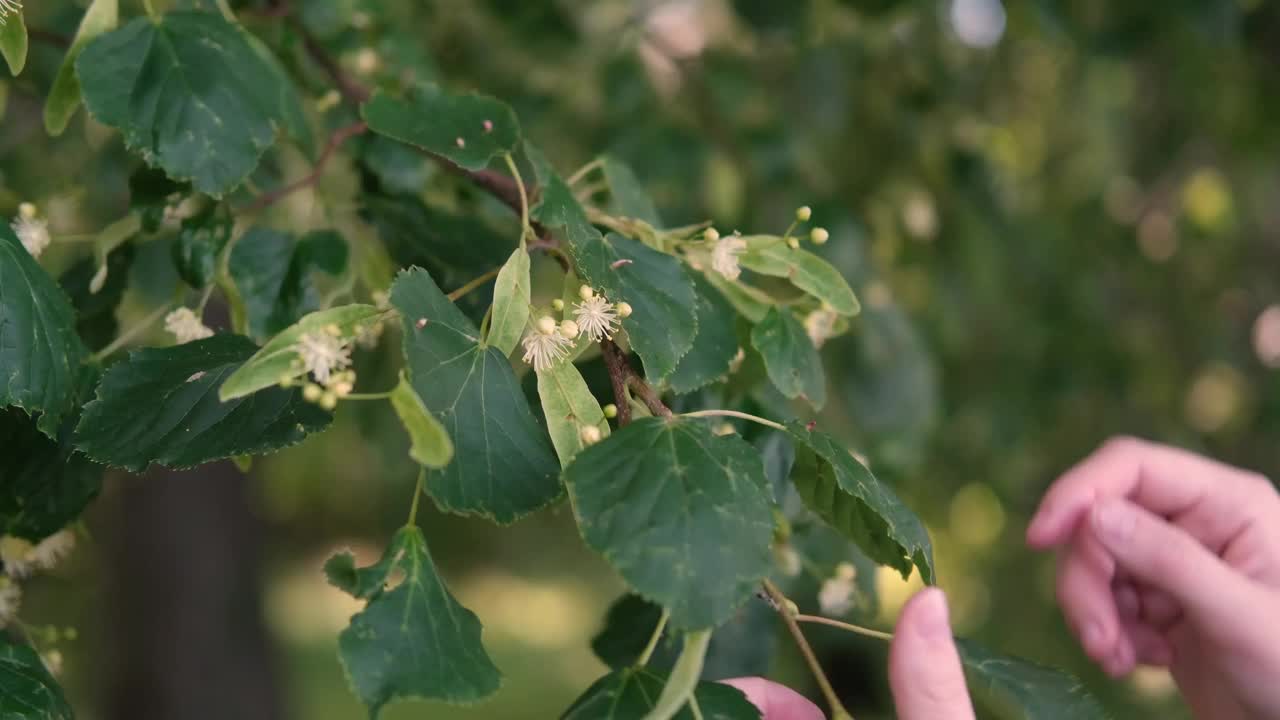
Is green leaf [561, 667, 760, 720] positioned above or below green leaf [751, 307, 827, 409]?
below

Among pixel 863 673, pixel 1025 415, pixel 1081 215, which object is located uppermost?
pixel 1081 215

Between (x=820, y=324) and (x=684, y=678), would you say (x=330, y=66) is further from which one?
(x=684, y=678)

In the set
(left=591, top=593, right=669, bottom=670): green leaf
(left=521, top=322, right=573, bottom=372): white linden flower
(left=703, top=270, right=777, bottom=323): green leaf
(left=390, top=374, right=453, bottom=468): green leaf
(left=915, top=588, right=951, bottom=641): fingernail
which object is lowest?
(left=591, top=593, right=669, bottom=670): green leaf

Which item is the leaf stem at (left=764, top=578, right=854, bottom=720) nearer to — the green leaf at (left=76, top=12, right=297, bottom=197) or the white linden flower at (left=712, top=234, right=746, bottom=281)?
the white linden flower at (left=712, top=234, right=746, bottom=281)

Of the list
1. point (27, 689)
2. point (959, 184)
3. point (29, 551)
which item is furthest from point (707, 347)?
point (959, 184)

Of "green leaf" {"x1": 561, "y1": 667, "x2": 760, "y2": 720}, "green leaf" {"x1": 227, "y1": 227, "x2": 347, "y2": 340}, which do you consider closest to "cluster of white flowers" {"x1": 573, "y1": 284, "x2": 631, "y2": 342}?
"green leaf" {"x1": 561, "y1": 667, "x2": 760, "y2": 720}

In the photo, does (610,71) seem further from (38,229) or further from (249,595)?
(249,595)

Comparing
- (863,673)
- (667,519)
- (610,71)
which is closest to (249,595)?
(863,673)
